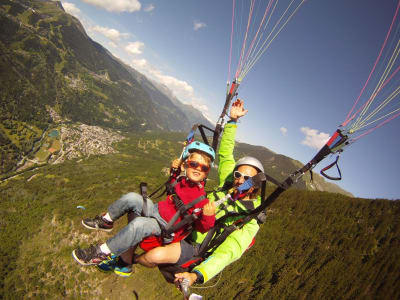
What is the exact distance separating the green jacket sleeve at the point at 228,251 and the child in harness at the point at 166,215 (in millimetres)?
565

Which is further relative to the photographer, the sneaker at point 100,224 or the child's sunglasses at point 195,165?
the sneaker at point 100,224

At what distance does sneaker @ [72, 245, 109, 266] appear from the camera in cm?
414

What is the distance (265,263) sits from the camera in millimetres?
22641

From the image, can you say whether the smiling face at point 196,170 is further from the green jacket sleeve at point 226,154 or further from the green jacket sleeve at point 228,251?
the green jacket sleeve at point 228,251

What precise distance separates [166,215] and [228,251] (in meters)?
1.48

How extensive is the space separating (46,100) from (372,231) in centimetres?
24761

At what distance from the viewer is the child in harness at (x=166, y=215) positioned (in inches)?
158

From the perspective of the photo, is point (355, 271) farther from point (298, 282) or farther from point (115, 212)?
point (115, 212)

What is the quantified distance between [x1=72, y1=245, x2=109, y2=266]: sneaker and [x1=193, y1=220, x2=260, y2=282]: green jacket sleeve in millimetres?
1992

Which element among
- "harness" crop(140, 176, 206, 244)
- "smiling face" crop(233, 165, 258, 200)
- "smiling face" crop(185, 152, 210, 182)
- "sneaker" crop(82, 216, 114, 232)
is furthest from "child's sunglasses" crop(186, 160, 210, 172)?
"sneaker" crop(82, 216, 114, 232)

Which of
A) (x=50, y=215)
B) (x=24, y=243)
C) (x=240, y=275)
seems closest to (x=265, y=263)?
(x=240, y=275)

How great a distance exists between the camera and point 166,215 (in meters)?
4.36

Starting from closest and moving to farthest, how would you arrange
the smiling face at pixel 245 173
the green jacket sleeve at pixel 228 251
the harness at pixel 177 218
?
1. the green jacket sleeve at pixel 228 251
2. the harness at pixel 177 218
3. the smiling face at pixel 245 173

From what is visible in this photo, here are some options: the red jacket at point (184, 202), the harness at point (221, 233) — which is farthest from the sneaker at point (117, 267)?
the red jacket at point (184, 202)
